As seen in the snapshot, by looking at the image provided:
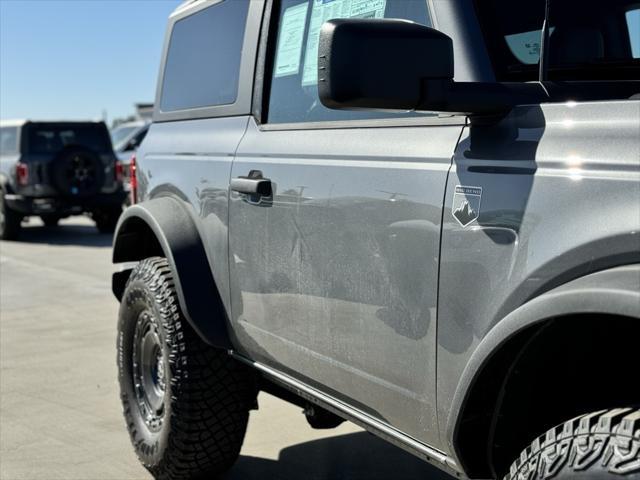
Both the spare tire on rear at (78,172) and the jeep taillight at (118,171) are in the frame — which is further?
the jeep taillight at (118,171)

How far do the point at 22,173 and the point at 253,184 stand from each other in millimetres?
11300

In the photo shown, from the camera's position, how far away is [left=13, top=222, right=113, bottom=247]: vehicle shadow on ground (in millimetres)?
13326

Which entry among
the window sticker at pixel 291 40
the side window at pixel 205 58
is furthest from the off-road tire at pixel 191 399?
the window sticker at pixel 291 40

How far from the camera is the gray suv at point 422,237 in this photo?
182 cm

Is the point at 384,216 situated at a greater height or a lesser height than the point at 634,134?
lesser

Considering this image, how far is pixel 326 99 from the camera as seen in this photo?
1.98 m

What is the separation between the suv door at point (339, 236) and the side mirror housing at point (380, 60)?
0.27 meters

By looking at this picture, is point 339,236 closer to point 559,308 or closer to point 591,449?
point 559,308

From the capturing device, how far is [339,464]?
3979mm

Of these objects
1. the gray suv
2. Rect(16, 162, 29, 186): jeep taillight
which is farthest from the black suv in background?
the gray suv

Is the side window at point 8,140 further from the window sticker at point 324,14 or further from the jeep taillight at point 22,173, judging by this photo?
the window sticker at point 324,14

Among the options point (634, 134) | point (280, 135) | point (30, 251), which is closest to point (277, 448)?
point (280, 135)

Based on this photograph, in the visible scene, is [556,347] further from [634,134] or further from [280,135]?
[280,135]

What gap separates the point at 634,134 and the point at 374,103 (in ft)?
1.80
